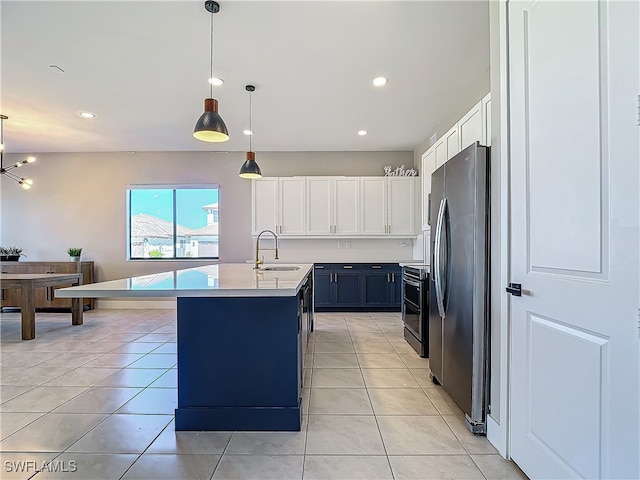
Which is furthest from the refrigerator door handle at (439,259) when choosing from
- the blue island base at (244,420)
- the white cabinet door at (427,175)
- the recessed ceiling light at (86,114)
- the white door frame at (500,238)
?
the recessed ceiling light at (86,114)

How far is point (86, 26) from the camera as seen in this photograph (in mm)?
2518

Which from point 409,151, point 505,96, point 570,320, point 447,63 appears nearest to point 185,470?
point 570,320

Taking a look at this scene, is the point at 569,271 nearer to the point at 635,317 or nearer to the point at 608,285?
the point at 608,285

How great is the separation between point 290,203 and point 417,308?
10.1 feet

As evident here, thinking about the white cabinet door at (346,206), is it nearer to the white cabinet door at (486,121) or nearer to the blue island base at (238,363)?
the white cabinet door at (486,121)

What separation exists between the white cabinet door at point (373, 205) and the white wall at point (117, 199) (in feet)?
1.31

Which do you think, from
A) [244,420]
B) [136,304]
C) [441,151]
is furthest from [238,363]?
[136,304]

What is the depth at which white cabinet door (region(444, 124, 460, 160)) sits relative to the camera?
3.43m

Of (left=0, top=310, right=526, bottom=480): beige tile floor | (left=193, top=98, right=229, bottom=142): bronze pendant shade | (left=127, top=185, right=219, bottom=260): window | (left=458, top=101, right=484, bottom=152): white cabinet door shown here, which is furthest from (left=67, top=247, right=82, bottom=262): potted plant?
(left=458, top=101, right=484, bottom=152): white cabinet door

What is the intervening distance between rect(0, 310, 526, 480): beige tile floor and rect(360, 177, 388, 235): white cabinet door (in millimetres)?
2501

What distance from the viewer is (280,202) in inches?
223

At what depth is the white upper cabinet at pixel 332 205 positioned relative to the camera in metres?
5.65

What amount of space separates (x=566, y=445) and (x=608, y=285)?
0.71 metres

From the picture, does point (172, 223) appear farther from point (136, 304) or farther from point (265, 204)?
point (265, 204)
